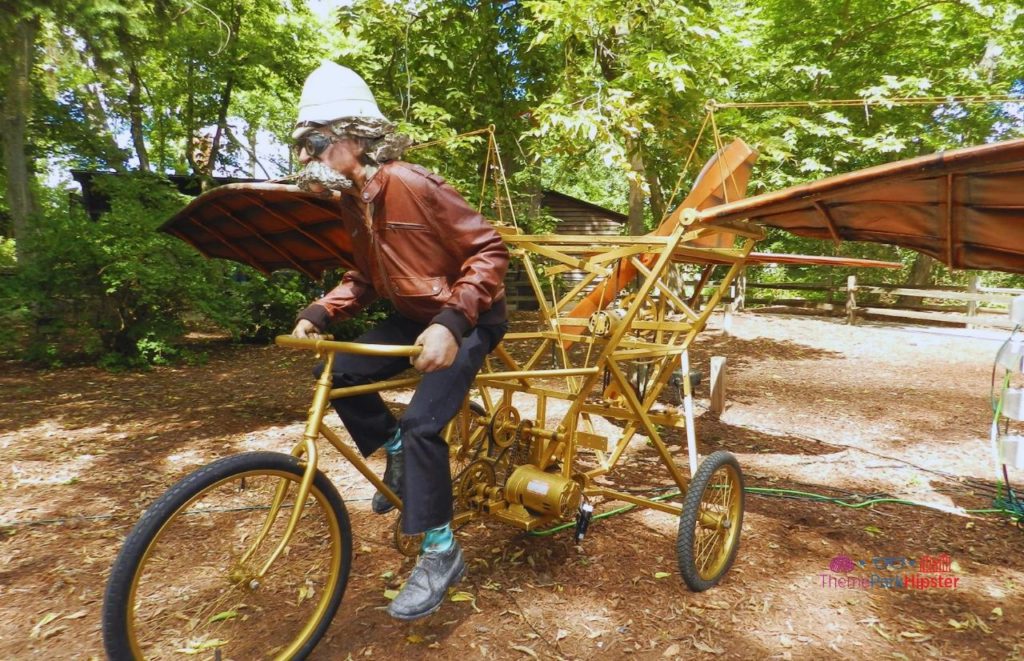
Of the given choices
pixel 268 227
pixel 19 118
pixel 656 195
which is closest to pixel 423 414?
pixel 268 227

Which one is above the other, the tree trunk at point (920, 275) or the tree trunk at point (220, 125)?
the tree trunk at point (220, 125)

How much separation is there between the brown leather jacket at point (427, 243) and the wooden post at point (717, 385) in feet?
14.7

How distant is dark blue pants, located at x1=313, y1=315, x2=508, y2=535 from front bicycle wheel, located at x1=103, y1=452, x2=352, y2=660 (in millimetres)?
309

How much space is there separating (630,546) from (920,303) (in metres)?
18.7

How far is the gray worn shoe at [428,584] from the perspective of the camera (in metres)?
2.19

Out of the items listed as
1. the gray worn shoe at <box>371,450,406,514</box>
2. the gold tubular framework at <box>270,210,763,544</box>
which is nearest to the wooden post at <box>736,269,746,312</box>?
the gold tubular framework at <box>270,210,763,544</box>

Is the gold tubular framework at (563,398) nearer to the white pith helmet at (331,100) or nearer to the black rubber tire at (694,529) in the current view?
the black rubber tire at (694,529)

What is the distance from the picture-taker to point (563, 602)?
8.96 ft

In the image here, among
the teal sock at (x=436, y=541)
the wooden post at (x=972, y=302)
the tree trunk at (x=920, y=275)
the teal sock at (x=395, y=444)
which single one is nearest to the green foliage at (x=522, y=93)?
the teal sock at (x=395, y=444)

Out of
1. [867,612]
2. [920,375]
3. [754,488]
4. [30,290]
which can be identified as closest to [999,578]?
[867,612]

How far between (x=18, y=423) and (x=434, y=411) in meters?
5.84

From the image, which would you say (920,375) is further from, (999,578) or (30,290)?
(30,290)

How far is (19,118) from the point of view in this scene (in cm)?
915

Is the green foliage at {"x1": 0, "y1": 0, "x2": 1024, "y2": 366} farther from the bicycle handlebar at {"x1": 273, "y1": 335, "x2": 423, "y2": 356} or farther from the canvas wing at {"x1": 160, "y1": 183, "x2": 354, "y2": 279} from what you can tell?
the bicycle handlebar at {"x1": 273, "y1": 335, "x2": 423, "y2": 356}
